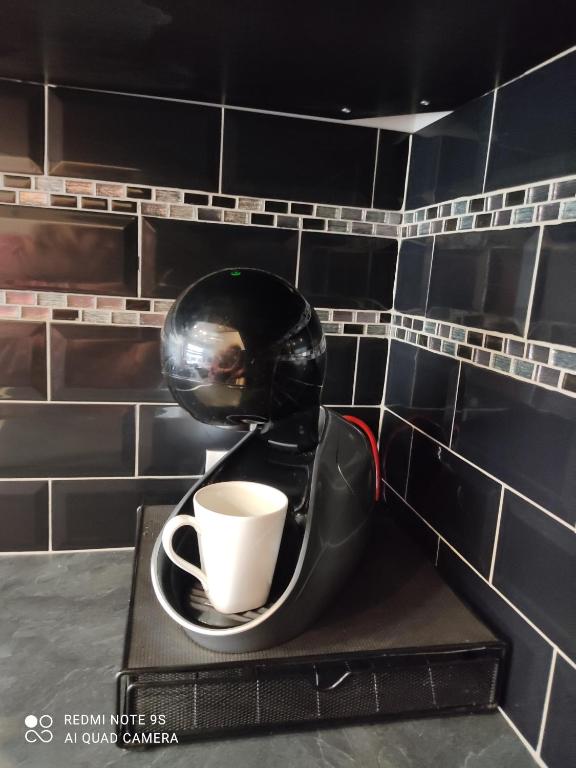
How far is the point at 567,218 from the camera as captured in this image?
1.58 ft

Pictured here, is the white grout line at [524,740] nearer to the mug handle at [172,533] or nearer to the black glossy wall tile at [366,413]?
the mug handle at [172,533]

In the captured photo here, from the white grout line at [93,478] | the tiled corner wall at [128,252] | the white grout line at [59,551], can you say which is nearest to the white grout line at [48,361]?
the tiled corner wall at [128,252]

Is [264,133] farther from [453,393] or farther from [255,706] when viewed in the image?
[255,706]

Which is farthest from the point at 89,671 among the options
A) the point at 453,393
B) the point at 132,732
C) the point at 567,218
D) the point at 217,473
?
the point at 567,218

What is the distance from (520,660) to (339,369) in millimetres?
459

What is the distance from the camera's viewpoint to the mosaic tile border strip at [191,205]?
72 centimetres

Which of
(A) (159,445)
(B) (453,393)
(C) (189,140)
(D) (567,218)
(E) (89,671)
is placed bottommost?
(E) (89,671)

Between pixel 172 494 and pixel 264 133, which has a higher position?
pixel 264 133

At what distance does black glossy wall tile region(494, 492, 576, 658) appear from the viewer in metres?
0.47

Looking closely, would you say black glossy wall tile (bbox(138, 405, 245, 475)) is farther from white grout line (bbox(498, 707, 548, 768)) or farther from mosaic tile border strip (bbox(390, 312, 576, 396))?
white grout line (bbox(498, 707, 548, 768))

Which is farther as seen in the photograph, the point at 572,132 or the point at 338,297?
the point at 338,297

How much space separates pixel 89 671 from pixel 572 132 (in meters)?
0.67

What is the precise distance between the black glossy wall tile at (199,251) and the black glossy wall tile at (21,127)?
0.16 meters

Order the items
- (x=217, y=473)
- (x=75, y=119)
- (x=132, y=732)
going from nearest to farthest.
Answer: (x=132, y=732)
(x=217, y=473)
(x=75, y=119)
